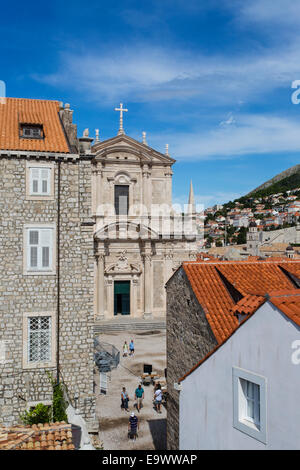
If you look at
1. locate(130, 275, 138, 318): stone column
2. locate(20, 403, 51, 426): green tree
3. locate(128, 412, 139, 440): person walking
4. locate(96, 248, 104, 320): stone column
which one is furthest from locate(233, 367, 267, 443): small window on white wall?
locate(130, 275, 138, 318): stone column

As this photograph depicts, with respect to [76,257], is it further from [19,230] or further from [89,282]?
[19,230]

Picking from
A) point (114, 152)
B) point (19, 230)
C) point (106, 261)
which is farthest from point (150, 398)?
point (114, 152)

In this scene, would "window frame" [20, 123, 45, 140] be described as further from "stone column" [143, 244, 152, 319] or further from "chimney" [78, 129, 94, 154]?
"stone column" [143, 244, 152, 319]

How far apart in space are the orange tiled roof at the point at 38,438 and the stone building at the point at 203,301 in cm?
413

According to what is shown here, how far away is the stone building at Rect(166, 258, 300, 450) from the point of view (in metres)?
11.4

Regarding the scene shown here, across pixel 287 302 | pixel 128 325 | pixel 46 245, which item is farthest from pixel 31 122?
pixel 128 325

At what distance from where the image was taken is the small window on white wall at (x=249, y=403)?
6.13 meters

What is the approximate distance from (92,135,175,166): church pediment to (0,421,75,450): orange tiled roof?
31.7 metres

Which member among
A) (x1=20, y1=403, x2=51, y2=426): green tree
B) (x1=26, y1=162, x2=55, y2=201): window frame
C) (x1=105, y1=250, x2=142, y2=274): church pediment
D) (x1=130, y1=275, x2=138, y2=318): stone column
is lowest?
(x1=20, y1=403, x2=51, y2=426): green tree

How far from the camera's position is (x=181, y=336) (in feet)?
43.8

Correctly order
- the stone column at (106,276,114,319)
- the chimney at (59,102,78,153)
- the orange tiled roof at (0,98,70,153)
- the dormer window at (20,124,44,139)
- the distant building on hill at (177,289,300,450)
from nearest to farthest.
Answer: the distant building on hill at (177,289,300,450)
the orange tiled roof at (0,98,70,153)
the chimney at (59,102,78,153)
the dormer window at (20,124,44,139)
the stone column at (106,276,114,319)

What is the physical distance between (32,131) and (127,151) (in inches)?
907

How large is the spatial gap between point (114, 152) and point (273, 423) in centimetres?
3541

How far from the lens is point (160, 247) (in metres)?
38.9
